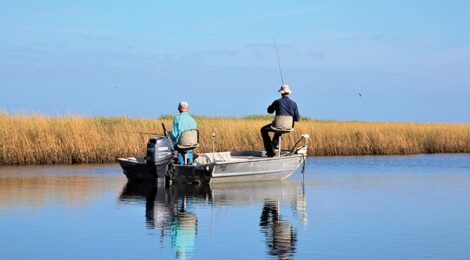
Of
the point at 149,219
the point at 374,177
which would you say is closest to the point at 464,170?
the point at 374,177

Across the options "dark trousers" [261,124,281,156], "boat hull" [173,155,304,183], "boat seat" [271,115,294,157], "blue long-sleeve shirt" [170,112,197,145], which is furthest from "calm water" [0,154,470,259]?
"boat seat" [271,115,294,157]

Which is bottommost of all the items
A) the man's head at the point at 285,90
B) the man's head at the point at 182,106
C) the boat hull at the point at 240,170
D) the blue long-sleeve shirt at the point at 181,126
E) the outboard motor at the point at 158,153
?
the boat hull at the point at 240,170

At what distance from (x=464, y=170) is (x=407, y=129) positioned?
34.4 ft

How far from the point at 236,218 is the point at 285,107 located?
19.9 ft

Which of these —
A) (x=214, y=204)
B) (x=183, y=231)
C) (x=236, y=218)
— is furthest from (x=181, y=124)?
(x=183, y=231)

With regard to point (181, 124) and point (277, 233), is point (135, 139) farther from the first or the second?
point (277, 233)

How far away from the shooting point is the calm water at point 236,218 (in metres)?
7.58

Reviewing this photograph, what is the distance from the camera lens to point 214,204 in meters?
11.7

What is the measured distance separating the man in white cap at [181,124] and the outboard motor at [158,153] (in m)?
0.39

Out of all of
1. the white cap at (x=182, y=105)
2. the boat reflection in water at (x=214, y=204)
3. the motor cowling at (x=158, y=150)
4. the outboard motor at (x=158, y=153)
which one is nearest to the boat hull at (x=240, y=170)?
the boat reflection in water at (x=214, y=204)

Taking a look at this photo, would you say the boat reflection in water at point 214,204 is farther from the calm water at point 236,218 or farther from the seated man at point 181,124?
the seated man at point 181,124

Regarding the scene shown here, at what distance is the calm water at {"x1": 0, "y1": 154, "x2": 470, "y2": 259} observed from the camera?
24.9 ft

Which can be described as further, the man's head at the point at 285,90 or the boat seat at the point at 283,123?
the man's head at the point at 285,90

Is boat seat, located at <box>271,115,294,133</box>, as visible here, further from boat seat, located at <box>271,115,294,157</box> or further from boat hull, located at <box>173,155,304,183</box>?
boat hull, located at <box>173,155,304,183</box>
